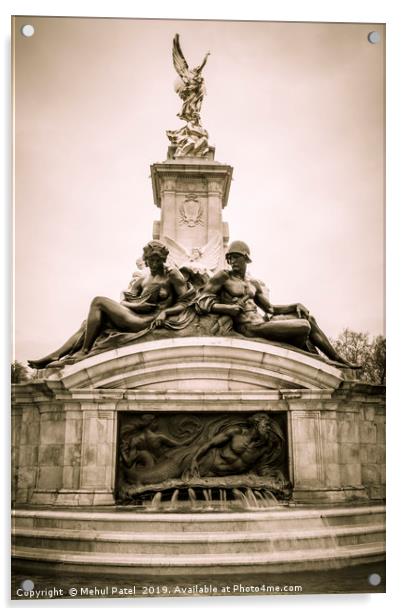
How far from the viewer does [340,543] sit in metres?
7.23

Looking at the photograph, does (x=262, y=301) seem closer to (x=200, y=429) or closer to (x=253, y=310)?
(x=253, y=310)

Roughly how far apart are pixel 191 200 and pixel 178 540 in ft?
13.7

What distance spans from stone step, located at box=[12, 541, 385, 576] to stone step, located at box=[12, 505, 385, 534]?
0.24 m

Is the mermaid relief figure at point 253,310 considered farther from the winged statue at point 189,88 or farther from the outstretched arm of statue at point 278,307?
the winged statue at point 189,88

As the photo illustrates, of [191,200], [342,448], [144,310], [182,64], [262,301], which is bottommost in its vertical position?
[342,448]

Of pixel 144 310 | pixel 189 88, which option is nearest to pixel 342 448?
pixel 144 310

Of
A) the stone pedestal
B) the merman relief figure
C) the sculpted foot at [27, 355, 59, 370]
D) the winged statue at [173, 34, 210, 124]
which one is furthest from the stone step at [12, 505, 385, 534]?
the winged statue at [173, 34, 210, 124]

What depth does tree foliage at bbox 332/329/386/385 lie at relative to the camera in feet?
26.7

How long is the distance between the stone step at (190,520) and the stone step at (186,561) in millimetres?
244

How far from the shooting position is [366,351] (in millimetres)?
9422

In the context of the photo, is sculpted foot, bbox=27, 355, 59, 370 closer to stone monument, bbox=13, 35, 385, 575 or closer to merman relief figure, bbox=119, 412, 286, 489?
stone monument, bbox=13, 35, 385, 575

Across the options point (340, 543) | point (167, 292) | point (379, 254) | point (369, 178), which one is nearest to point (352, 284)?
point (379, 254)

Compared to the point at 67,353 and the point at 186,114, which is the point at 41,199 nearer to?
the point at 67,353

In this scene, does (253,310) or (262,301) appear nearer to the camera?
(253,310)
